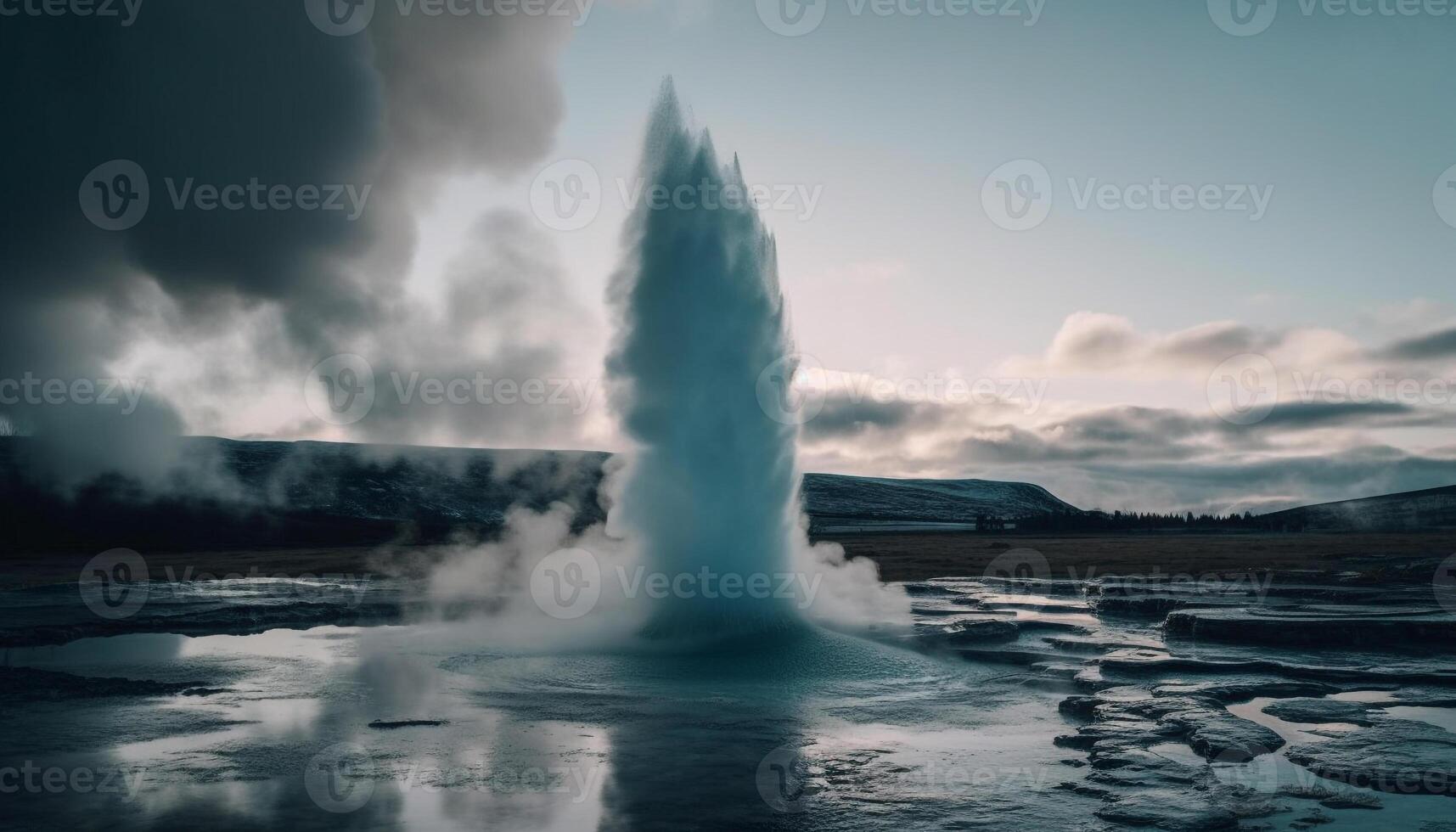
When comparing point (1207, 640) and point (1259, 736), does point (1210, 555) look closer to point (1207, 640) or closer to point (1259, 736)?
A: point (1207, 640)

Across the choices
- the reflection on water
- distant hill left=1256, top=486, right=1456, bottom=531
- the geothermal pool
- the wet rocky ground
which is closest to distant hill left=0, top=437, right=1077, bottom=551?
the wet rocky ground

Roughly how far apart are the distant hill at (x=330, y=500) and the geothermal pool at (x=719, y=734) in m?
38.2

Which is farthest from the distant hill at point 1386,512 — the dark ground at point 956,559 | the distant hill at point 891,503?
the dark ground at point 956,559

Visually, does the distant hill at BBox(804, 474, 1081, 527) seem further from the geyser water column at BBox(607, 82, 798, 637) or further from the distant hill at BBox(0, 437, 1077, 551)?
the geyser water column at BBox(607, 82, 798, 637)

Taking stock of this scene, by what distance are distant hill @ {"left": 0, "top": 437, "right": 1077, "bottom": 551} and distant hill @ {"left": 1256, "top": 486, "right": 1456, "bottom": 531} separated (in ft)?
181

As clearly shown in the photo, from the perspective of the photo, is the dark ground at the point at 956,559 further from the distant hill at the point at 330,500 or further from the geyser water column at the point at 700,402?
the geyser water column at the point at 700,402

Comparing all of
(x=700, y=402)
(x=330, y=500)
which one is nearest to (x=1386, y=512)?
(x=330, y=500)

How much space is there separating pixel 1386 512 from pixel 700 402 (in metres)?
177

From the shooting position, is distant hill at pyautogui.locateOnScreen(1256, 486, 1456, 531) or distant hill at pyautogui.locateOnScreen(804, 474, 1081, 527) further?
distant hill at pyautogui.locateOnScreen(804, 474, 1081, 527)

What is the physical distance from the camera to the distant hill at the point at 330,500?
2958 inches

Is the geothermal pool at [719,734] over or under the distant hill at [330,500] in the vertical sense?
under

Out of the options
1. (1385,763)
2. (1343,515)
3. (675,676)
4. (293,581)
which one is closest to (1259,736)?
(1385,763)

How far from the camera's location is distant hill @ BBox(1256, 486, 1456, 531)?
135 meters

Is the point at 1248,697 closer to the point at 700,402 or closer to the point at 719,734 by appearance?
the point at 719,734
